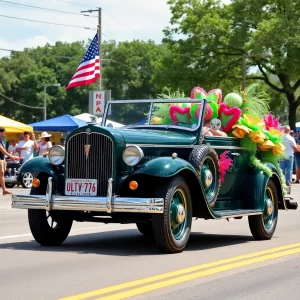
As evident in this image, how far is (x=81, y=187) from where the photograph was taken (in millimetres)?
9758

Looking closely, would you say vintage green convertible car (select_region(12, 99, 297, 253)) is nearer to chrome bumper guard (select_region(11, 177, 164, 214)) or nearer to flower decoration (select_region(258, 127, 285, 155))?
chrome bumper guard (select_region(11, 177, 164, 214))

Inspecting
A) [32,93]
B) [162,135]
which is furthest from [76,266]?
[32,93]

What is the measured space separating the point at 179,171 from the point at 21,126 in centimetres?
2116

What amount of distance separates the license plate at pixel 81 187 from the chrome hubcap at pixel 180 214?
99 centimetres

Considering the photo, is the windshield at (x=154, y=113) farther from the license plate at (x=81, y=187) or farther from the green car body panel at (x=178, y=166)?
the license plate at (x=81, y=187)

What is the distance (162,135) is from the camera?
10.2m

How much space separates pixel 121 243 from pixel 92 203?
4.80ft

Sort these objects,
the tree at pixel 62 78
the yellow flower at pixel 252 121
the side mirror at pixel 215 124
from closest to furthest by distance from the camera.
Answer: the side mirror at pixel 215 124, the yellow flower at pixel 252 121, the tree at pixel 62 78

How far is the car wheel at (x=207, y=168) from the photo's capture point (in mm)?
10031

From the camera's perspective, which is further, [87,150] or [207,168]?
[207,168]

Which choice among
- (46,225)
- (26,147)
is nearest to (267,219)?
(46,225)

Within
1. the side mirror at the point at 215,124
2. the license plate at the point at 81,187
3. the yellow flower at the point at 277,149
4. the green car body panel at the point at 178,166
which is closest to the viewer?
the green car body panel at the point at 178,166

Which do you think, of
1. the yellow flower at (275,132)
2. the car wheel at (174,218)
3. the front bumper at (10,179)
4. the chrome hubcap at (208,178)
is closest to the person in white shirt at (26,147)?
the front bumper at (10,179)

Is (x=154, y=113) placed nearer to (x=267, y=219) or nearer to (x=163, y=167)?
(x=267, y=219)
